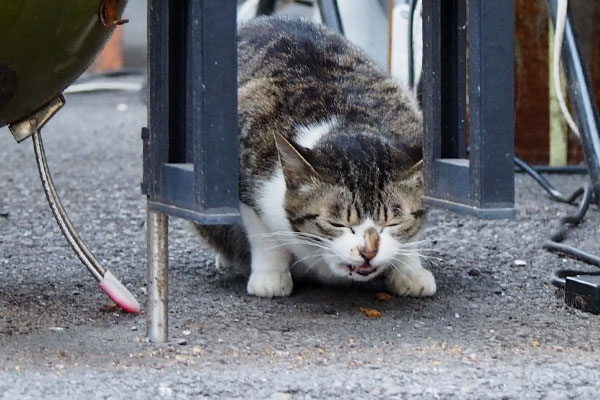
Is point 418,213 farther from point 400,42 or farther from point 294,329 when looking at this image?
point 400,42

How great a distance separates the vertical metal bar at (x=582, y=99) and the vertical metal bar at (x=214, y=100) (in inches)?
49.8

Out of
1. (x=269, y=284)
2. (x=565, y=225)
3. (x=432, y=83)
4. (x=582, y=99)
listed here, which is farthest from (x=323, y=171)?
(x=565, y=225)

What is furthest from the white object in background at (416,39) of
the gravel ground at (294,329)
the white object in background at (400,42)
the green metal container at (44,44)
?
the green metal container at (44,44)

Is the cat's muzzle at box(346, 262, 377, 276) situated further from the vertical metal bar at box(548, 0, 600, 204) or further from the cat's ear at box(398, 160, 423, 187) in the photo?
the vertical metal bar at box(548, 0, 600, 204)

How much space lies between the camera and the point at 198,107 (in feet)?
6.28

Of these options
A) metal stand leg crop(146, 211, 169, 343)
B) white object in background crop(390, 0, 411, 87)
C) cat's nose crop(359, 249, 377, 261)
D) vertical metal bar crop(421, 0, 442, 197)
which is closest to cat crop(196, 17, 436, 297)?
cat's nose crop(359, 249, 377, 261)

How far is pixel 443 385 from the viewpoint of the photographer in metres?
1.87

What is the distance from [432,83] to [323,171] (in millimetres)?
439

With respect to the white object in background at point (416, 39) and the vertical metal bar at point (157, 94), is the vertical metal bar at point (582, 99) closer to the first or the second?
the white object in background at point (416, 39)

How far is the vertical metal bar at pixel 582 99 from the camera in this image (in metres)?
2.85

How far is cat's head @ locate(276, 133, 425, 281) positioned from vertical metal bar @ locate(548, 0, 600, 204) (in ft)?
1.94

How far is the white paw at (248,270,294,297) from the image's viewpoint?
260cm

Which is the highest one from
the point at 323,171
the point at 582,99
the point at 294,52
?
the point at 294,52

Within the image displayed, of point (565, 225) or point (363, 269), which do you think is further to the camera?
point (565, 225)
